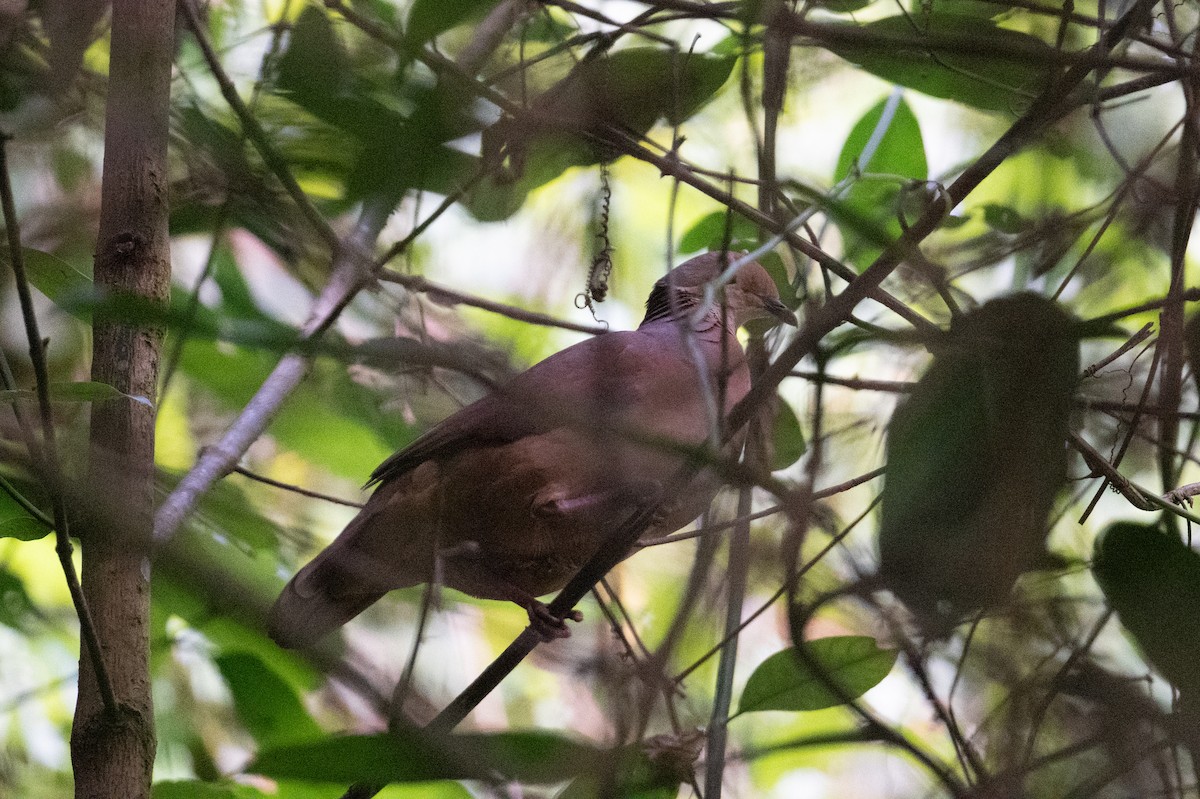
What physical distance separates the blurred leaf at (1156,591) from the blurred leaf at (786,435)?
0.76 meters

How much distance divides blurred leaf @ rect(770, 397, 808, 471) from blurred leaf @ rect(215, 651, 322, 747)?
82 cm

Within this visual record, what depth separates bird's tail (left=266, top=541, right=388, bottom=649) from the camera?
1.46 meters

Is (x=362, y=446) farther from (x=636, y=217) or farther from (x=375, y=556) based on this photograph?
(x=636, y=217)

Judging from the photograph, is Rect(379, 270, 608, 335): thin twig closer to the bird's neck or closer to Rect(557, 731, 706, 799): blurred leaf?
the bird's neck

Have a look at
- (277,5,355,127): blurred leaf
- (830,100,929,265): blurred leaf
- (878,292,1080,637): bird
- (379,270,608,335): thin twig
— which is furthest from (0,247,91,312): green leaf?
(830,100,929,265): blurred leaf

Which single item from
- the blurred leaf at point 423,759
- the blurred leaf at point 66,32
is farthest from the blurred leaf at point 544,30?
the blurred leaf at point 423,759

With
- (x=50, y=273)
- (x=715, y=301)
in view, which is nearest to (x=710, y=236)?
(x=715, y=301)

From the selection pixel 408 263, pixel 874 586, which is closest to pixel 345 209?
pixel 874 586

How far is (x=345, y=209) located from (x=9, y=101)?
0.35 metres

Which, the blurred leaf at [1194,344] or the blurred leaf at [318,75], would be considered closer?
the blurred leaf at [318,75]

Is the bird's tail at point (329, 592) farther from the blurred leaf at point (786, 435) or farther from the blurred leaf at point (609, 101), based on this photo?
the blurred leaf at point (786, 435)

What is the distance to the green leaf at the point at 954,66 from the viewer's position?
1.37 meters

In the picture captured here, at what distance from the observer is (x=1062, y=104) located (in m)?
1.18

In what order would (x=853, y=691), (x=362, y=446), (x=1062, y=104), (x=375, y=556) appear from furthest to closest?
1. (x=375, y=556)
2. (x=362, y=446)
3. (x=853, y=691)
4. (x=1062, y=104)
